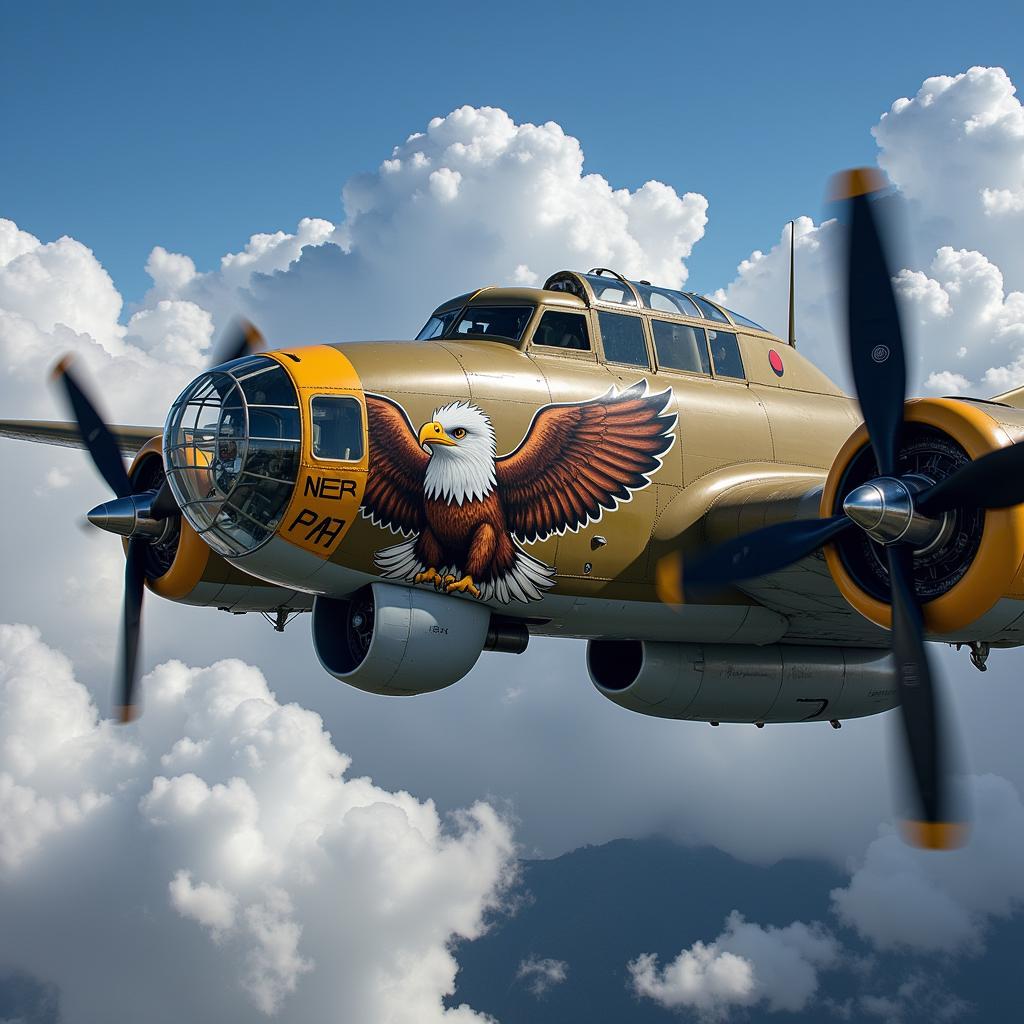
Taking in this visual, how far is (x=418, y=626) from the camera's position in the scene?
13.3 metres

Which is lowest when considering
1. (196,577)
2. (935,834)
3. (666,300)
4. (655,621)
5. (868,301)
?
(935,834)

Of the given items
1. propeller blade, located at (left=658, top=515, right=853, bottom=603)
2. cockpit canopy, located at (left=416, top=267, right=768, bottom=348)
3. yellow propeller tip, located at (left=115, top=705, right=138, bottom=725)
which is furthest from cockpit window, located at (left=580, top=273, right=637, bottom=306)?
yellow propeller tip, located at (left=115, top=705, right=138, bottom=725)

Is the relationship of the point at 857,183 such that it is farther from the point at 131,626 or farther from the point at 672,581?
the point at 131,626

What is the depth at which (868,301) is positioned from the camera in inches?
491

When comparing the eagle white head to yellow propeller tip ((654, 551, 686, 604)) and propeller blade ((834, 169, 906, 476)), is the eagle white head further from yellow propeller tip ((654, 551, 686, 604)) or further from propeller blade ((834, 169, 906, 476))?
propeller blade ((834, 169, 906, 476))

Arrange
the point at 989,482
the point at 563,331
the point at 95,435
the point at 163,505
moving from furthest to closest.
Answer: the point at 95,435 < the point at 163,505 < the point at 563,331 < the point at 989,482

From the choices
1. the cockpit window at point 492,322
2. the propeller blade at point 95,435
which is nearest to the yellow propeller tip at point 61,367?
the propeller blade at point 95,435

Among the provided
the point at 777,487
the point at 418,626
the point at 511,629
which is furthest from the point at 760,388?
the point at 418,626

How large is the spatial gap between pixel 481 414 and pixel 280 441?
2170mm

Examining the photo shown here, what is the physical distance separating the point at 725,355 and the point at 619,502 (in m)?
3.03

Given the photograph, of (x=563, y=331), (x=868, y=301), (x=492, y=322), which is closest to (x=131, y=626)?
(x=492, y=322)

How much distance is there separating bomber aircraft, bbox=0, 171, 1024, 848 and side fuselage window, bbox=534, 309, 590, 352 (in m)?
0.04

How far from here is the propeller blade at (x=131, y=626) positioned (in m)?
17.0

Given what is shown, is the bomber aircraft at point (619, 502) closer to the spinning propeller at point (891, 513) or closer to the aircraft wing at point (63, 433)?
the spinning propeller at point (891, 513)
